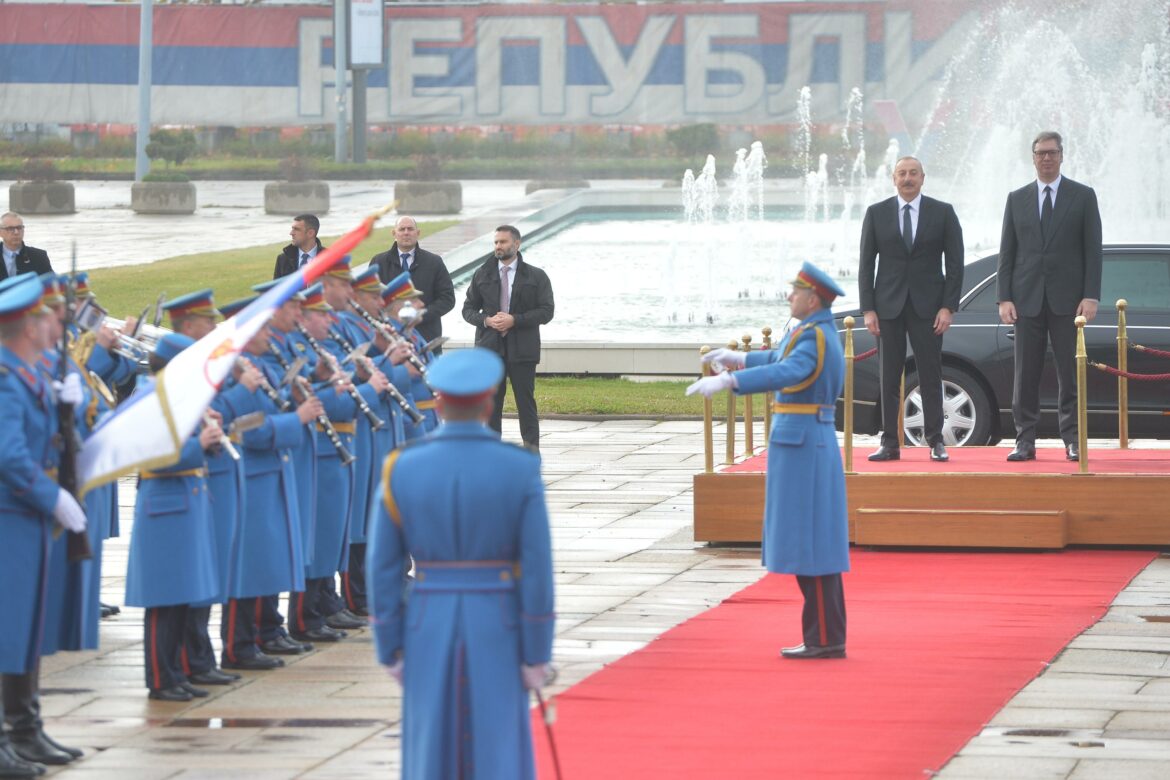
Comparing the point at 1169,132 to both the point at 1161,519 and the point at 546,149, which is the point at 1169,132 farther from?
the point at 1161,519

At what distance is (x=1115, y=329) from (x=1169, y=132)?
1364 centimetres

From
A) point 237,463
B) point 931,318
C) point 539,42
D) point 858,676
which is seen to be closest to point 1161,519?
point 931,318

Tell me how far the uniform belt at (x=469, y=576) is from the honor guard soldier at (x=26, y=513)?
6.45 feet

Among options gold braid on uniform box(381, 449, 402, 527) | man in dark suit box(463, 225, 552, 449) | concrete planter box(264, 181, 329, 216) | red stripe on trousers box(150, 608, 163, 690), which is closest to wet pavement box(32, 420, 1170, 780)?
red stripe on trousers box(150, 608, 163, 690)

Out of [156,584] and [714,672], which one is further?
[714,672]

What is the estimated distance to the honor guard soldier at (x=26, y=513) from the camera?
6703 mm

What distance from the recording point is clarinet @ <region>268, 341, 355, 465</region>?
856 centimetres

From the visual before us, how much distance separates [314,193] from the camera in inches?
1071

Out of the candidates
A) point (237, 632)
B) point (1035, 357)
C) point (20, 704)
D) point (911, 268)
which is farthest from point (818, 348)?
point (1035, 357)

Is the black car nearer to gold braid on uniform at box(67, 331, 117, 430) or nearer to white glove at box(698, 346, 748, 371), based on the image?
white glove at box(698, 346, 748, 371)

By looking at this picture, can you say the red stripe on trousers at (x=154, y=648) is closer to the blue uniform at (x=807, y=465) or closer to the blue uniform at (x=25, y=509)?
the blue uniform at (x=25, y=509)

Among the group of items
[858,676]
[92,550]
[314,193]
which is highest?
[314,193]

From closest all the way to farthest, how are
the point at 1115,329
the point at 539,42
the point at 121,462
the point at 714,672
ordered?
the point at 121,462, the point at 714,672, the point at 1115,329, the point at 539,42

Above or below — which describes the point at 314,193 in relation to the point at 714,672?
above
